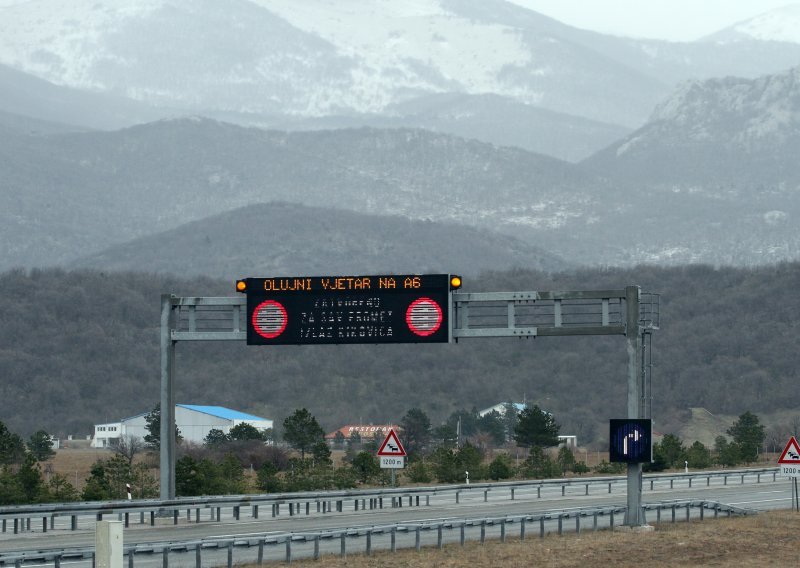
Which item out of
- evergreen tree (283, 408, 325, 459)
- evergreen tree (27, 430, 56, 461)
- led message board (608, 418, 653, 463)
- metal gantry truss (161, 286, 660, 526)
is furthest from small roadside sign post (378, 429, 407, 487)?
evergreen tree (27, 430, 56, 461)

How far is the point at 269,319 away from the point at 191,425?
10634cm

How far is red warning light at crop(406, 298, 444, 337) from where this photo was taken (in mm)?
46188

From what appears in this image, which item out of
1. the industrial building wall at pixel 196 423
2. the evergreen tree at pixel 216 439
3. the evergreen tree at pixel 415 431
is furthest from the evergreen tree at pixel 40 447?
the evergreen tree at pixel 415 431

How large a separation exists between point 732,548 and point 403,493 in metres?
19.9

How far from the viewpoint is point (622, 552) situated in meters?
36.1

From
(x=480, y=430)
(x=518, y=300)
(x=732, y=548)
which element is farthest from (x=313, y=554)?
(x=480, y=430)

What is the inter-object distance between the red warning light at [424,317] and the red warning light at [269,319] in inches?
155

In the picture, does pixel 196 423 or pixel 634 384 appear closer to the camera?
pixel 634 384

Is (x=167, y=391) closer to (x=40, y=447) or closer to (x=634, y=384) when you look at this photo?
(x=634, y=384)

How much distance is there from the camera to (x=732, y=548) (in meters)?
37.7

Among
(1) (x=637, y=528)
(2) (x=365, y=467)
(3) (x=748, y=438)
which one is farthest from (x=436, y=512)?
(3) (x=748, y=438)

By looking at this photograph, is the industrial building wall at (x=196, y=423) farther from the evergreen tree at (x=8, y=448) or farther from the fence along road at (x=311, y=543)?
the fence along road at (x=311, y=543)

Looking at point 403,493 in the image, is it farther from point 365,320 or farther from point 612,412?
point 612,412

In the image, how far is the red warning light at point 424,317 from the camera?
152 feet
